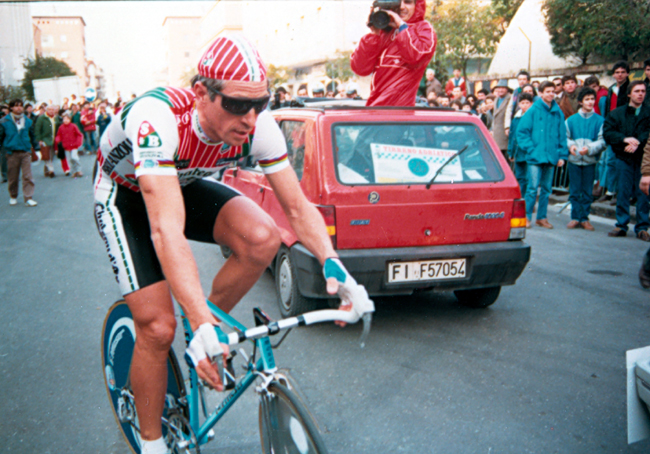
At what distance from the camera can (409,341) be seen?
438 centimetres

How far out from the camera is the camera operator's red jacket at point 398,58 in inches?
211

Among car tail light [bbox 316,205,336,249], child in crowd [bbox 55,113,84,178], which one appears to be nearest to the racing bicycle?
car tail light [bbox 316,205,336,249]

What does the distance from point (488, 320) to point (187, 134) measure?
345cm

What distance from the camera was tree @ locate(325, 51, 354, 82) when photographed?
34.0 metres

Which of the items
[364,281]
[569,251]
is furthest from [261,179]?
[569,251]

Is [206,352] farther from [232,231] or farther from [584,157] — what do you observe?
[584,157]

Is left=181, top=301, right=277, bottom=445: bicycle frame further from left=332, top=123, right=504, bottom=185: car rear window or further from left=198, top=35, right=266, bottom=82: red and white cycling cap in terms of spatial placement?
left=332, top=123, right=504, bottom=185: car rear window

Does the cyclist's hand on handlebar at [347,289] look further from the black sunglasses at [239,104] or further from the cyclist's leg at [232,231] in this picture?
the black sunglasses at [239,104]

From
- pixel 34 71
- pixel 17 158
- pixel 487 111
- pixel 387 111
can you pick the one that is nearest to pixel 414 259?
pixel 387 111

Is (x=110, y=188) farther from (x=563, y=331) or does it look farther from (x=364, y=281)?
(x=563, y=331)

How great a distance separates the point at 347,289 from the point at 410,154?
275 cm

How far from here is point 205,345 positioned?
1656mm

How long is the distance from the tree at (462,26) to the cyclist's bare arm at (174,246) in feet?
98.5

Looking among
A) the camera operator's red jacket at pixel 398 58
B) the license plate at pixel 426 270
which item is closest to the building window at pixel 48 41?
the camera operator's red jacket at pixel 398 58
